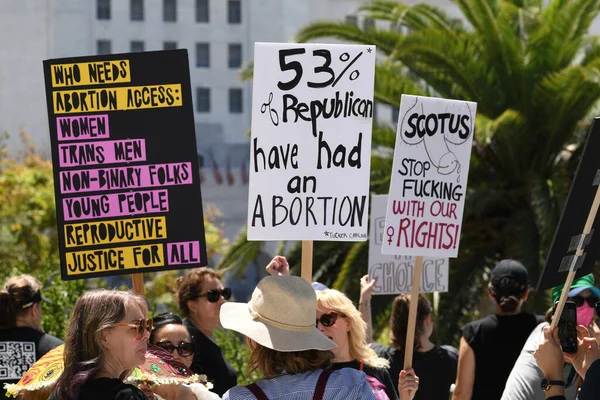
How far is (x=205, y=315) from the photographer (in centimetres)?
668

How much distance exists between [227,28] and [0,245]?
111 feet

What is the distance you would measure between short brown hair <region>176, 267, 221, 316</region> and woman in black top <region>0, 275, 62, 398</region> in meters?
0.75

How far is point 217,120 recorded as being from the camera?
59.5m

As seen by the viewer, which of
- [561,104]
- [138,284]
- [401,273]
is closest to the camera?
[138,284]

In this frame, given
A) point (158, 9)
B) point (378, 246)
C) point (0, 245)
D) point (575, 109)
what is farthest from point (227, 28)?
point (378, 246)

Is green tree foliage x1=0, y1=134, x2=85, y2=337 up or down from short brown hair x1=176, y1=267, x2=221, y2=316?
down

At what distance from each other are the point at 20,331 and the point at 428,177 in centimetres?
250

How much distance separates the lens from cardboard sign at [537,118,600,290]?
5.14 metres

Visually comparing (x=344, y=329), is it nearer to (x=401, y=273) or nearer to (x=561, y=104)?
(x=401, y=273)

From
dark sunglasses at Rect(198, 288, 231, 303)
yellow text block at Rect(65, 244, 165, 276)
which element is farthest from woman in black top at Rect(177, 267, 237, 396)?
yellow text block at Rect(65, 244, 165, 276)

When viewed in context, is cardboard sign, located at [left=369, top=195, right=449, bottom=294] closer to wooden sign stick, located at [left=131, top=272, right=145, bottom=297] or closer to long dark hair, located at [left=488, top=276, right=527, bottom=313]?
long dark hair, located at [left=488, top=276, right=527, bottom=313]

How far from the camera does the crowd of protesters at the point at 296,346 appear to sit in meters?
4.10

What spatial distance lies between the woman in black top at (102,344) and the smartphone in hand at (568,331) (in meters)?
1.82

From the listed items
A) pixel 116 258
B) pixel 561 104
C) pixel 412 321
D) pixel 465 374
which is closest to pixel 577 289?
pixel 465 374
